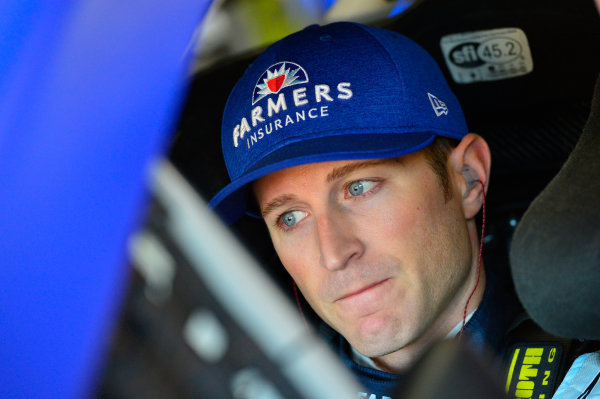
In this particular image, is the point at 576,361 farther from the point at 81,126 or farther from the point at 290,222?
the point at 81,126

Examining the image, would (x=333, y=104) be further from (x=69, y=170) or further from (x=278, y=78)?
(x=69, y=170)

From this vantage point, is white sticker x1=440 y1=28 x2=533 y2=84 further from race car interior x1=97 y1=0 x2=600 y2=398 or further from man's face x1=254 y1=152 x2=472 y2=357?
man's face x1=254 y1=152 x2=472 y2=357

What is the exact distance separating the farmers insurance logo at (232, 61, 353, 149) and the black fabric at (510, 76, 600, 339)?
63 centimetres

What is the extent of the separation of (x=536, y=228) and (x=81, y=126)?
0.51 m

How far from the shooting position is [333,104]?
1.53m

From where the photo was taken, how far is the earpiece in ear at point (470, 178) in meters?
1.79

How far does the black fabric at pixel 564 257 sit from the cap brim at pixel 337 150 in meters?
0.54

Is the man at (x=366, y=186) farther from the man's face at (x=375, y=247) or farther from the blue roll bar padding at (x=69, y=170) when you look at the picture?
the blue roll bar padding at (x=69, y=170)

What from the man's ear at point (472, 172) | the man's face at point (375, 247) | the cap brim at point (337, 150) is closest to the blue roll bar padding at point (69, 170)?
the cap brim at point (337, 150)

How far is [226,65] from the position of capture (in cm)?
183

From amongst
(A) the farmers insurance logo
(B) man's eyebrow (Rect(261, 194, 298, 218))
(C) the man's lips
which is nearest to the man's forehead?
(B) man's eyebrow (Rect(261, 194, 298, 218))

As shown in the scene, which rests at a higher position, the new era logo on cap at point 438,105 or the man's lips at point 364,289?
the new era logo on cap at point 438,105

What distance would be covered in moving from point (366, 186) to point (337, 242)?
0.15 metres

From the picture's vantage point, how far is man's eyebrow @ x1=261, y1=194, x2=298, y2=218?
1672mm
